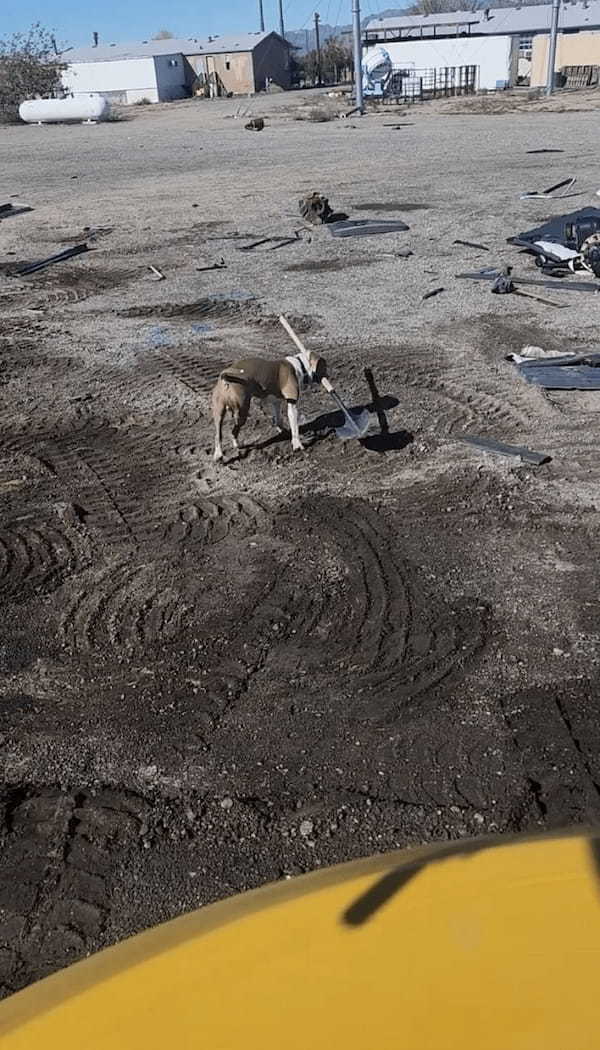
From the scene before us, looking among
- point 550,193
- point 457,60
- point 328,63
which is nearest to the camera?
point 550,193

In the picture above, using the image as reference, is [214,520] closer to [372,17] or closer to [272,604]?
[272,604]

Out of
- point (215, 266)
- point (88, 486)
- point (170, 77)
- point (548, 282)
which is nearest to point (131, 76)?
point (170, 77)

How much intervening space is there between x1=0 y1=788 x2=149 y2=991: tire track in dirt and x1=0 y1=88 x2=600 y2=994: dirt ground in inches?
0.4

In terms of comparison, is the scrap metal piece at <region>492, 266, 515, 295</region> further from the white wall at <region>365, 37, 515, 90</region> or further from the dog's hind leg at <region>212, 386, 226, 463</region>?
the white wall at <region>365, 37, 515, 90</region>

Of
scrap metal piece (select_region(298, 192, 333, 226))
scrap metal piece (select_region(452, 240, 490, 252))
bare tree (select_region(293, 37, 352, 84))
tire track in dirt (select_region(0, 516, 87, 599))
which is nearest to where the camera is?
tire track in dirt (select_region(0, 516, 87, 599))

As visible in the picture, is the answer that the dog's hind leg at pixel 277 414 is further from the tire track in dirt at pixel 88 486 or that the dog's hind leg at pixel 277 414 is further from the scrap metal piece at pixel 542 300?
the scrap metal piece at pixel 542 300

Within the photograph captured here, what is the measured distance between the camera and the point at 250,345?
9.98 metres

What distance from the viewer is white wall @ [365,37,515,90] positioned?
5388 cm

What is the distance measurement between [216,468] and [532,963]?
5.62 m

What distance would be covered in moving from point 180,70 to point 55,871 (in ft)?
239

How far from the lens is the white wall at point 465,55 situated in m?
53.9

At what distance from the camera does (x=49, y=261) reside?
47.8 feet

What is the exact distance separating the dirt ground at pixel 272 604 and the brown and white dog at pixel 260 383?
0.49m

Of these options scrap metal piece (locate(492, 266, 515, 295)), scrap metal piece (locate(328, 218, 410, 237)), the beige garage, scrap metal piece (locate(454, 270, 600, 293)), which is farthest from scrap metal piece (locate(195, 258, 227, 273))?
the beige garage
